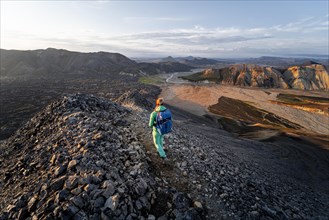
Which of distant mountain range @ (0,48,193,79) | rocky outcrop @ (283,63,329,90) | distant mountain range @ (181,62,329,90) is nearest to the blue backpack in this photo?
distant mountain range @ (181,62,329,90)

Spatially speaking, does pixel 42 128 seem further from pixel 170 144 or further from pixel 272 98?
pixel 272 98

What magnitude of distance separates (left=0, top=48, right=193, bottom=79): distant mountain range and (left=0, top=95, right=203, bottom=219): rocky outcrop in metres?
109

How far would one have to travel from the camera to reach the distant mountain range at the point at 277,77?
107m

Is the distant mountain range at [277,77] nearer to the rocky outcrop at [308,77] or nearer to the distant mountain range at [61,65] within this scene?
the rocky outcrop at [308,77]

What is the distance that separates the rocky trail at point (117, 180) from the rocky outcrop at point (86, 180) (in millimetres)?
28

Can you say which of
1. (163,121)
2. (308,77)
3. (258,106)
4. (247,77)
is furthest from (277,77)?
(163,121)

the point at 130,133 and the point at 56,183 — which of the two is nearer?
the point at 56,183

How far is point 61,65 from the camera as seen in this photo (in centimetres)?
13300

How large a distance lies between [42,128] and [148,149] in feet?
23.6

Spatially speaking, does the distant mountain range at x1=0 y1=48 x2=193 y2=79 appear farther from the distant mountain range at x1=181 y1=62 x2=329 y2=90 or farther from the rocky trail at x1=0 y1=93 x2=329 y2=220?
the rocky trail at x1=0 y1=93 x2=329 y2=220

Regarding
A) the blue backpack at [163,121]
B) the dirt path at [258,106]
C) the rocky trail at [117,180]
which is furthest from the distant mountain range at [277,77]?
the blue backpack at [163,121]

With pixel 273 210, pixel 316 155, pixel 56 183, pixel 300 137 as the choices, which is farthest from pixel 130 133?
pixel 300 137

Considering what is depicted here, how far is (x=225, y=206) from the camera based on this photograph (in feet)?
26.6

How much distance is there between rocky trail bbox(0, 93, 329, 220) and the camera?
6801 mm
